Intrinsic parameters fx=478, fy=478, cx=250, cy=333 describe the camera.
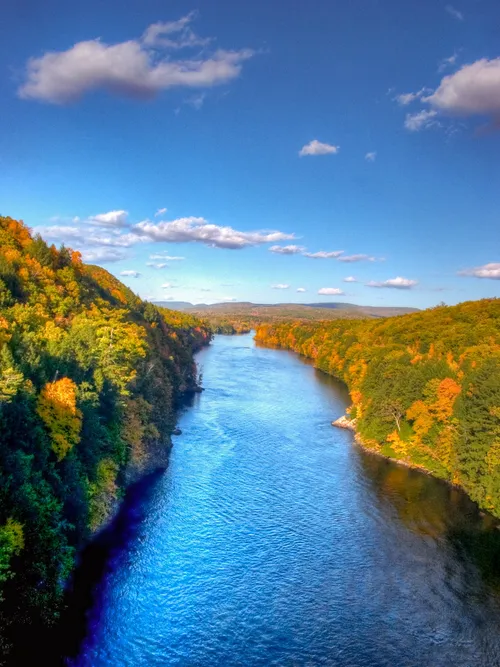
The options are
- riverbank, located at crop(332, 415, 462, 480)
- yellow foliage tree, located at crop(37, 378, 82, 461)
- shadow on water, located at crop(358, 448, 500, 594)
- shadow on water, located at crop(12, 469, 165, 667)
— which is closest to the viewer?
shadow on water, located at crop(12, 469, 165, 667)

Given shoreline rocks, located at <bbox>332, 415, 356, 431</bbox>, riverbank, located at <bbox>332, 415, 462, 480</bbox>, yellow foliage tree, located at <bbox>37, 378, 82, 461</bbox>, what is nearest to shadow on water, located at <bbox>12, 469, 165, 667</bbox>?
yellow foliage tree, located at <bbox>37, 378, 82, 461</bbox>

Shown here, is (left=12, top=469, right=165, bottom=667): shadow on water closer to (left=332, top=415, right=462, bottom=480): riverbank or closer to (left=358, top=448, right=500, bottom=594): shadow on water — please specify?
(left=358, top=448, right=500, bottom=594): shadow on water

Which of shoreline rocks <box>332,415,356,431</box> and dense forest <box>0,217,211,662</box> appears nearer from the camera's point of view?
dense forest <box>0,217,211,662</box>

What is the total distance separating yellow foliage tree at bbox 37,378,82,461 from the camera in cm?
3388

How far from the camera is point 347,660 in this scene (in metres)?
26.4

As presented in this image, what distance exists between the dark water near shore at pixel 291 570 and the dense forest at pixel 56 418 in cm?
375

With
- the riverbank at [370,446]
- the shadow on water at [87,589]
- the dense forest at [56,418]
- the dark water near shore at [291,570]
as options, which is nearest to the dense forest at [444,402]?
the riverbank at [370,446]

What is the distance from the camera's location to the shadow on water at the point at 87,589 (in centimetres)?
2544

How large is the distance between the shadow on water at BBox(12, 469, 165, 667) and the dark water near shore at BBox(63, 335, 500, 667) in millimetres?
162

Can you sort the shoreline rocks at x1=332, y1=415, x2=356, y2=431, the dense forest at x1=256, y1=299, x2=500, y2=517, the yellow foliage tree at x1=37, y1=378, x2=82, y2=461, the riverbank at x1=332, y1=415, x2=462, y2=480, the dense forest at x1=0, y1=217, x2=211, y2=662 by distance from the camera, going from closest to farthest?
the dense forest at x1=0, y1=217, x2=211, y2=662 → the yellow foliage tree at x1=37, y1=378, x2=82, y2=461 → the dense forest at x1=256, y1=299, x2=500, y2=517 → the riverbank at x1=332, y1=415, x2=462, y2=480 → the shoreline rocks at x1=332, y1=415, x2=356, y2=431

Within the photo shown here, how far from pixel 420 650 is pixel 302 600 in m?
7.55

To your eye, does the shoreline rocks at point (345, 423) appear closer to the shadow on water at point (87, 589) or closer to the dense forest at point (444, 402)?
the dense forest at point (444, 402)

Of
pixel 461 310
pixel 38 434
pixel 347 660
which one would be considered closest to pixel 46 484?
pixel 38 434

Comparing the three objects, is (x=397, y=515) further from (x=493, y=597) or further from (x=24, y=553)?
(x=24, y=553)
